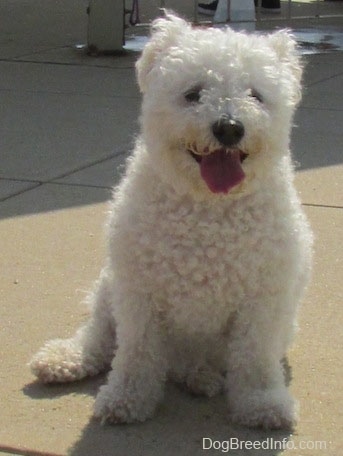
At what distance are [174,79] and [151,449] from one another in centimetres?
127

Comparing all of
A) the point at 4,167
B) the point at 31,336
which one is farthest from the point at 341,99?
the point at 31,336

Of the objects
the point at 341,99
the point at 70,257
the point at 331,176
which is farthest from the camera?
the point at 341,99

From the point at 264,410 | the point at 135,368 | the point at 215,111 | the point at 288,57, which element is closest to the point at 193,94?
the point at 215,111

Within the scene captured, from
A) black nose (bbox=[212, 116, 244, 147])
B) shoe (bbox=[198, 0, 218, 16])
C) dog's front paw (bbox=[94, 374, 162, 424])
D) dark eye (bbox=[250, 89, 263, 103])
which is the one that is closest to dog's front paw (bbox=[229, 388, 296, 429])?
dog's front paw (bbox=[94, 374, 162, 424])

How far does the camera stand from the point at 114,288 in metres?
3.87

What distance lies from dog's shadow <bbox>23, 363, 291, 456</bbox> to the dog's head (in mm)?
815

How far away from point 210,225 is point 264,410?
68 cm

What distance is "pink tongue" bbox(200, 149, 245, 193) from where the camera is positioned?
3.58 meters

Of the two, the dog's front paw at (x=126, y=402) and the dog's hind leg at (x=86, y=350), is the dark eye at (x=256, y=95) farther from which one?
the dog's front paw at (x=126, y=402)

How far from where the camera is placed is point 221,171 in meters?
3.59

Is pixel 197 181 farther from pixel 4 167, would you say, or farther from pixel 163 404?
pixel 4 167

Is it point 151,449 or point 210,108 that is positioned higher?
point 210,108

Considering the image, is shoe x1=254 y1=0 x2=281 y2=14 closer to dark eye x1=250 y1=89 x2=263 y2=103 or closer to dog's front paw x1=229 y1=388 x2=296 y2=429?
dark eye x1=250 y1=89 x2=263 y2=103

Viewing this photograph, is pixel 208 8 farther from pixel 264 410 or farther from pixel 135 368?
pixel 264 410
